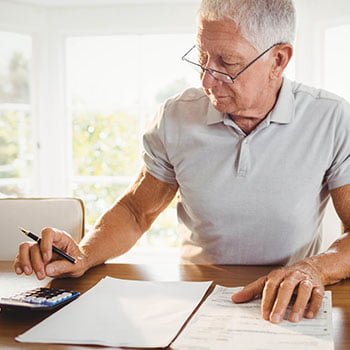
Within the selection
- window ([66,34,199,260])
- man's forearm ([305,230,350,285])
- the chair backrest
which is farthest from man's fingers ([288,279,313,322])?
window ([66,34,199,260])

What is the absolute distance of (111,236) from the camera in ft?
5.26

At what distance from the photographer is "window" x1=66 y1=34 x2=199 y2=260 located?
489 centimetres

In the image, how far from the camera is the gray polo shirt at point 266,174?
1619 millimetres

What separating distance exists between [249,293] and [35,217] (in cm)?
85

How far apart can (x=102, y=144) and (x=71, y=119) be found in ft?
1.03

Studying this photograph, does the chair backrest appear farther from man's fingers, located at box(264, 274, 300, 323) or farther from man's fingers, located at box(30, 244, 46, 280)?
man's fingers, located at box(264, 274, 300, 323)

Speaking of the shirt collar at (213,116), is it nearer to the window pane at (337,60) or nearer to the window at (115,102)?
the window pane at (337,60)

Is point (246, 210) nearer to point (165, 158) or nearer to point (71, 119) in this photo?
point (165, 158)

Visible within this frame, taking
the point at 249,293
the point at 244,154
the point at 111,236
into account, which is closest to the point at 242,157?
the point at 244,154

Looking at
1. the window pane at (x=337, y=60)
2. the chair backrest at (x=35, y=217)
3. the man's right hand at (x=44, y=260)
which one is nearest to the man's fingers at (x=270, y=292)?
the man's right hand at (x=44, y=260)

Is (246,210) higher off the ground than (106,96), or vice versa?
(106,96)

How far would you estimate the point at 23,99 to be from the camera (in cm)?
489

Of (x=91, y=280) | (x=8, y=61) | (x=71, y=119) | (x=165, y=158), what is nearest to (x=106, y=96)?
A: (x=71, y=119)

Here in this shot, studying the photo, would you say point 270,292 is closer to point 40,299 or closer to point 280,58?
point 40,299
